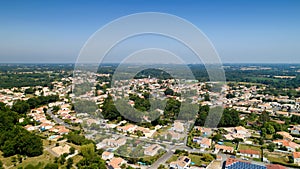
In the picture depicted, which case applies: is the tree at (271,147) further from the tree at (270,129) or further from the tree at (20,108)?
the tree at (20,108)

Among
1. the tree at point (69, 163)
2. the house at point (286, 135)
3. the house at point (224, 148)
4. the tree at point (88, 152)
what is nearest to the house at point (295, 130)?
the house at point (286, 135)

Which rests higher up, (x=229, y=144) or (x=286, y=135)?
(x=286, y=135)

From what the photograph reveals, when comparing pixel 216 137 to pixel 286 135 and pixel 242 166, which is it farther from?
pixel 286 135

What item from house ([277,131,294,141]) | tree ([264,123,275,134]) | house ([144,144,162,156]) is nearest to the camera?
house ([144,144,162,156])

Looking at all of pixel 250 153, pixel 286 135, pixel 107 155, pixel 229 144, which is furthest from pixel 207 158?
pixel 286 135

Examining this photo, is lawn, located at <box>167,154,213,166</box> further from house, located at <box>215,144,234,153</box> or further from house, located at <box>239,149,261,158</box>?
house, located at <box>239,149,261,158</box>

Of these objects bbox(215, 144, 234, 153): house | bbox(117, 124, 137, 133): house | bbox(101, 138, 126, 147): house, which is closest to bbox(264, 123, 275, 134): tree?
bbox(215, 144, 234, 153): house
